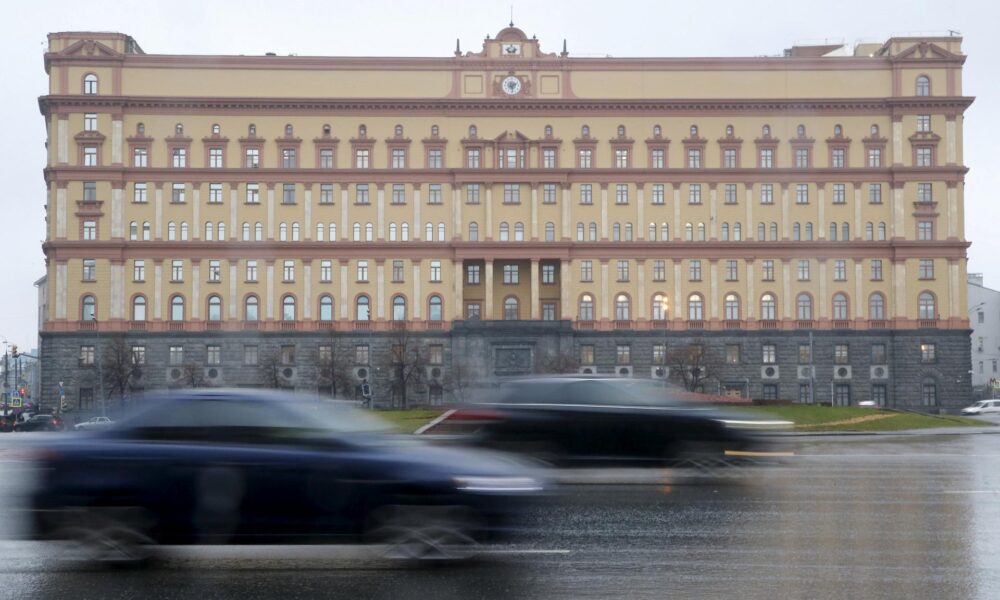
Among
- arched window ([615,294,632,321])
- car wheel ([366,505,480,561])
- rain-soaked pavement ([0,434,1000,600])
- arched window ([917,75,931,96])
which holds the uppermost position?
arched window ([917,75,931,96])

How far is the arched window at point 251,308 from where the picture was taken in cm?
9188

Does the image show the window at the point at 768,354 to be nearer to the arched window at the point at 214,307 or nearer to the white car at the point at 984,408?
the white car at the point at 984,408

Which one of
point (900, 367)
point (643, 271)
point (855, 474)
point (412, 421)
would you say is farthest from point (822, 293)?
point (855, 474)

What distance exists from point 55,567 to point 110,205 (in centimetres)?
8422

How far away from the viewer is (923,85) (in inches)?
3627

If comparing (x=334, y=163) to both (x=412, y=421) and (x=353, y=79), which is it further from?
(x=412, y=421)

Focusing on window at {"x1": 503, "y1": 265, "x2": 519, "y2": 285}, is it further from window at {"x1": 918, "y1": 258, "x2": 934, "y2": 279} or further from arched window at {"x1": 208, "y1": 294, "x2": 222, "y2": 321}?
window at {"x1": 918, "y1": 258, "x2": 934, "y2": 279}

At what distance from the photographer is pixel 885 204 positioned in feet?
304

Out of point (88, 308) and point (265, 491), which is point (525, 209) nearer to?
point (88, 308)

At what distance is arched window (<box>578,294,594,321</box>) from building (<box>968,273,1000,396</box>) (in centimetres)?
6391

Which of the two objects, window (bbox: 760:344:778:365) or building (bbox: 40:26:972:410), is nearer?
building (bbox: 40:26:972:410)

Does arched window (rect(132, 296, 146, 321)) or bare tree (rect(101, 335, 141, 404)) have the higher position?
arched window (rect(132, 296, 146, 321))

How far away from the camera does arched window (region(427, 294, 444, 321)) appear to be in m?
92.5

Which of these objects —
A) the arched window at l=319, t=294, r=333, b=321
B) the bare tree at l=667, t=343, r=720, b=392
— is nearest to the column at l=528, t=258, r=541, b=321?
the bare tree at l=667, t=343, r=720, b=392
